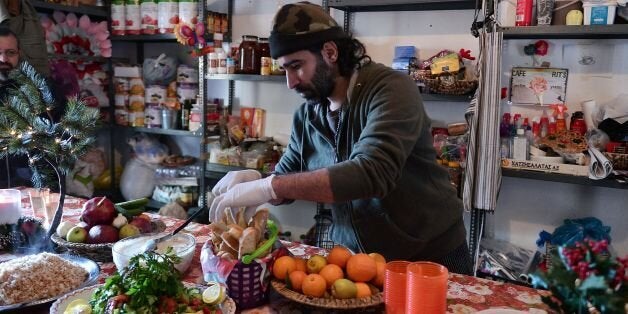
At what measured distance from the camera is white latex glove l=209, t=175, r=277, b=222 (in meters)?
1.35

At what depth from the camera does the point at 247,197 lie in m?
1.35

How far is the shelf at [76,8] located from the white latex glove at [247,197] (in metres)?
2.56

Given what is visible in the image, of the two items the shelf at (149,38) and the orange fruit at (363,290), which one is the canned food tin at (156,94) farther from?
the orange fruit at (363,290)

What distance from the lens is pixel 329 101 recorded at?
1.69 meters

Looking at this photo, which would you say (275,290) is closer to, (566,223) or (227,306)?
(227,306)

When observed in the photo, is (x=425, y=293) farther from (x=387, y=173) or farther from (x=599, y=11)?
(x=599, y=11)

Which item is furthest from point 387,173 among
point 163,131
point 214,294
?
point 163,131

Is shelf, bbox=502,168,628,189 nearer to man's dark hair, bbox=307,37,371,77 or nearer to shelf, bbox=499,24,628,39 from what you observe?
shelf, bbox=499,24,628,39

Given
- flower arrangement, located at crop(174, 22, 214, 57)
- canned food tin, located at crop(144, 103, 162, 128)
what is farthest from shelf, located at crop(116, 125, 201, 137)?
flower arrangement, located at crop(174, 22, 214, 57)

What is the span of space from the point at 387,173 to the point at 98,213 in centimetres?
79

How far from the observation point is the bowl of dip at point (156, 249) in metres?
1.24

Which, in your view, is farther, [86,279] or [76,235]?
[76,235]

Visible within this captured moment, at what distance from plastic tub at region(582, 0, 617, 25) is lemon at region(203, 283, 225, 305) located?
77.8 inches

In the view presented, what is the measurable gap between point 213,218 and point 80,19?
274 centimetres
